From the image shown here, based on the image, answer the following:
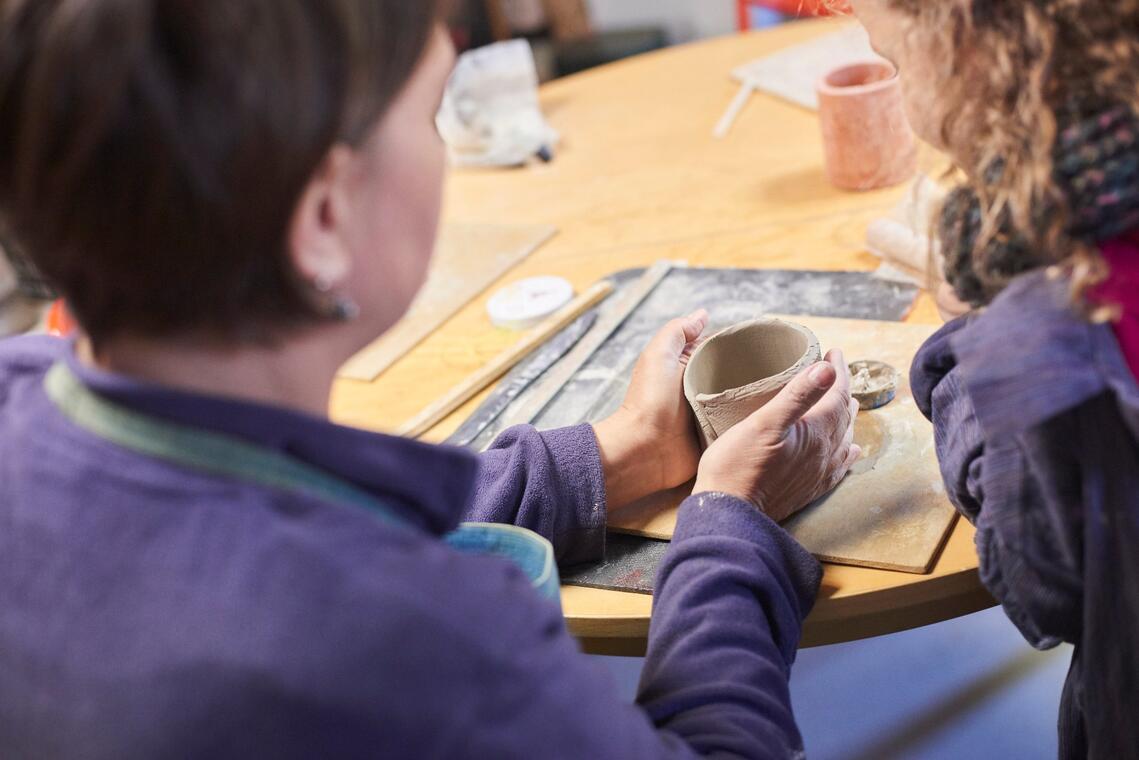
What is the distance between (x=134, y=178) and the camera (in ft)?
1.98

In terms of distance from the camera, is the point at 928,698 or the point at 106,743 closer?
the point at 106,743

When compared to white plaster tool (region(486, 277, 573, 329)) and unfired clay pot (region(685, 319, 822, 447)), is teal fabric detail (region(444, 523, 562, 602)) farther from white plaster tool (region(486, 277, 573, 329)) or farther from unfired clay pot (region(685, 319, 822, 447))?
white plaster tool (region(486, 277, 573, 329))

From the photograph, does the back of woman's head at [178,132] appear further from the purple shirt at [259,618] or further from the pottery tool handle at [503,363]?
the pottery tool handle at [503,363]

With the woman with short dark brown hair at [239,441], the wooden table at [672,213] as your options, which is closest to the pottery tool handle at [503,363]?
the wooden table at [672,213]

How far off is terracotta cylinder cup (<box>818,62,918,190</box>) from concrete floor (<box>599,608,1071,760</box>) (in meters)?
0.77

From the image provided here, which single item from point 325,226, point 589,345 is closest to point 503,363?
point 589,345

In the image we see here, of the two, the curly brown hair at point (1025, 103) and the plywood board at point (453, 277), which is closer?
the curly brown hair at point (1025, 103)

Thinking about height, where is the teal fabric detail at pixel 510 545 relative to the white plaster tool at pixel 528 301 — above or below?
above

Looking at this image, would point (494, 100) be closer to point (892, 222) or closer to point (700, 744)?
point (892, 222)

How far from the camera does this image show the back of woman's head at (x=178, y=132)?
584 millimetres

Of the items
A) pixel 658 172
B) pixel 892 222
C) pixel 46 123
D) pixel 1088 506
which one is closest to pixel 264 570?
pixel 46 123

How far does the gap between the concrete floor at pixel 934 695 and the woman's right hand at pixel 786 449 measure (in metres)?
0.84

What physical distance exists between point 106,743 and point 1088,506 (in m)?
0.62

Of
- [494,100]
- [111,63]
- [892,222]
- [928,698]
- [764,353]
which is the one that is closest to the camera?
[111,63]
